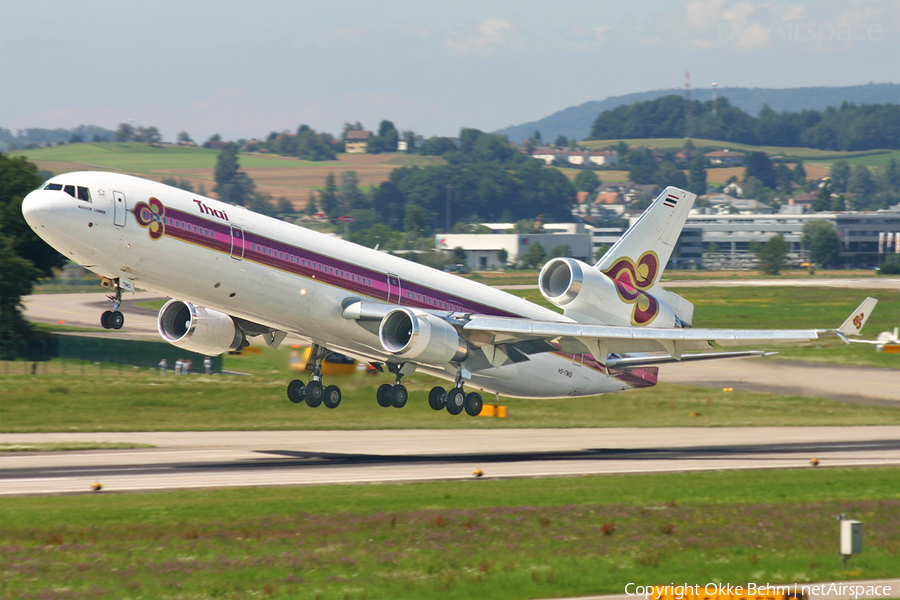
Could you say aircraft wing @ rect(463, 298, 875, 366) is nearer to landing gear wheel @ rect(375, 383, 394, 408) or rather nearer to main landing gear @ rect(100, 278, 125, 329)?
landing gear wheel @ rect(375, 383, 394, 408)

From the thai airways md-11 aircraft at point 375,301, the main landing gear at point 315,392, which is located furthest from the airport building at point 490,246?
the main landing gear at point 315,392

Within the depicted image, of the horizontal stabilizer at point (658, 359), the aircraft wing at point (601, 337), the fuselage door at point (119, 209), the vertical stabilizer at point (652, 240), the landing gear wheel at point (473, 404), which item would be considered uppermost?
A: the fuselage door at point (119, 209)

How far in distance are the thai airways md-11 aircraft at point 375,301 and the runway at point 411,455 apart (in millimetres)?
3223

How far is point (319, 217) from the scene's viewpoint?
187250mm

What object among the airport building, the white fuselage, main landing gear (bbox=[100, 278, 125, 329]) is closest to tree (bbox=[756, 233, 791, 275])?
the airport building

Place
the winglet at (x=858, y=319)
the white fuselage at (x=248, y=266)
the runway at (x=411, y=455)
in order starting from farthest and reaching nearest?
the runway at (x=411, y=455) → the winglet at (x=858, y=319) → the white fuselage at (x=248, y=266)

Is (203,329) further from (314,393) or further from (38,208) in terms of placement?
(38,208)

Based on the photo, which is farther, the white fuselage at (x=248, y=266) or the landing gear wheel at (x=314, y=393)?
the landing gear wheel at (x=314, y=393)

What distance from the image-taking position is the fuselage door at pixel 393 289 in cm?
3884

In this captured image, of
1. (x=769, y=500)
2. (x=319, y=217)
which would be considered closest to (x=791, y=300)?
(x=769, y=500)

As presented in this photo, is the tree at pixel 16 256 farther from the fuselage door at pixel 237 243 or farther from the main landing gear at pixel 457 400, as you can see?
the fuselage door at pixel 237 243

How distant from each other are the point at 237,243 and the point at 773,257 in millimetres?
111409

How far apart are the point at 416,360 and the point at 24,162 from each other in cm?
5774
